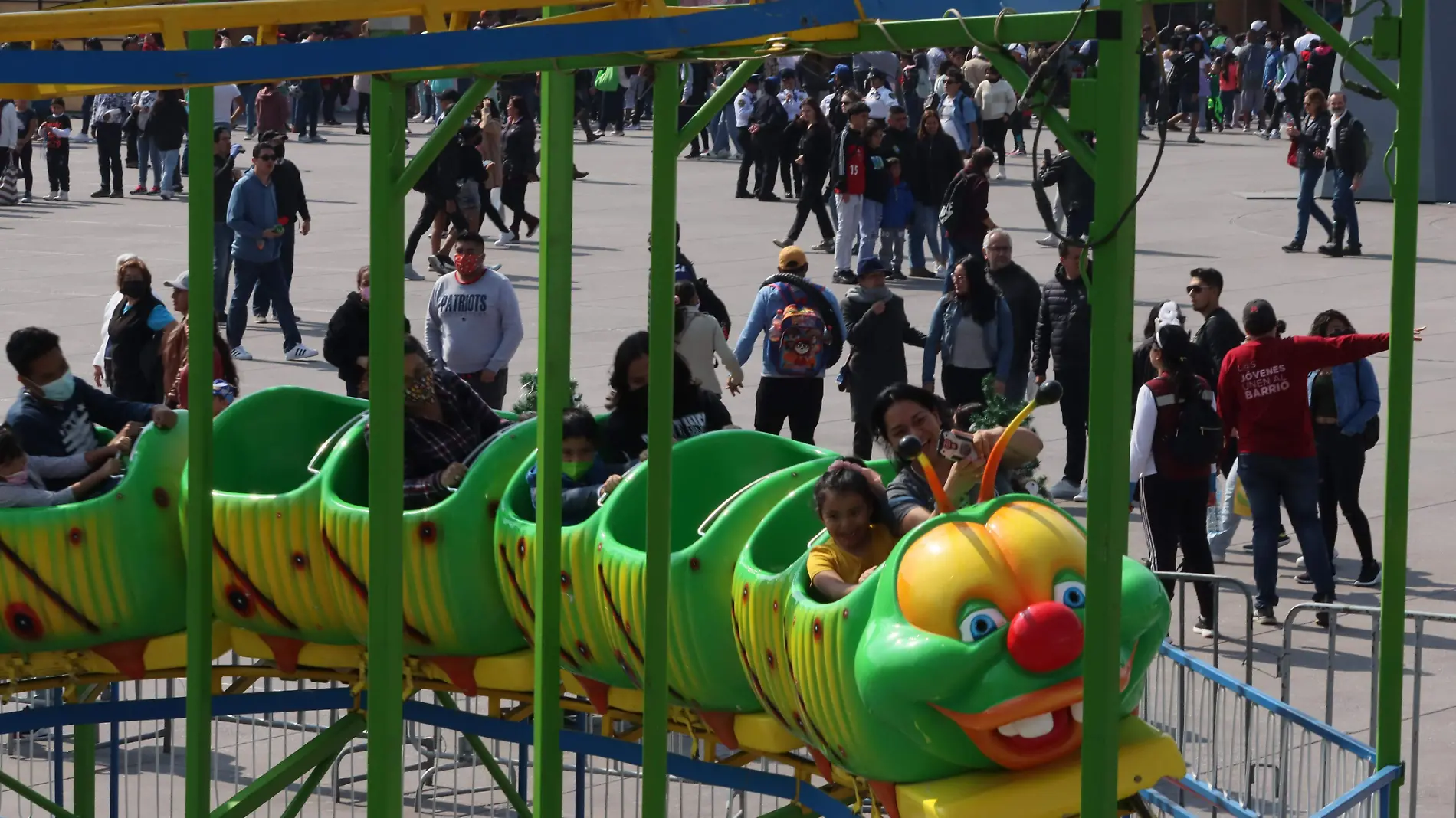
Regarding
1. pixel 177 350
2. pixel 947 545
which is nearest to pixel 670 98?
pixel 947 545

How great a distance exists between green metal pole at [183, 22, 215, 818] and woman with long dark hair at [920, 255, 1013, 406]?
6.66 meters

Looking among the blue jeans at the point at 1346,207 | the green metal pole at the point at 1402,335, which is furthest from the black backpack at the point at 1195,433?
the blue jeans at the point at 1346,207

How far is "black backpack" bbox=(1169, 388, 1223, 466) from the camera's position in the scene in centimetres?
995

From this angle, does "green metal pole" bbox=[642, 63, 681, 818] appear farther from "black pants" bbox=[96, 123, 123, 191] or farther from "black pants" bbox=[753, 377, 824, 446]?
"black pants" bbox=[96, 123, 123, 191]

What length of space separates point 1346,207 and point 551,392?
57.5ft

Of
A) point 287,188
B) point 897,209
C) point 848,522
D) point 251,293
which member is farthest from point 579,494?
point 897,209

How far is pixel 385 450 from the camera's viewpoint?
5582mm

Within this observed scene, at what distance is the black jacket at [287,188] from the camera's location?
16.7 m

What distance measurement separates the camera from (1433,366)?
1642 centimetres

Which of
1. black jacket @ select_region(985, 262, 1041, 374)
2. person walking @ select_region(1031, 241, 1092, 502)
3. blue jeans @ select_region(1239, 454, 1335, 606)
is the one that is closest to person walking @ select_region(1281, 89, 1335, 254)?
black jacket @ select_region(985, 262, 1041, 374)

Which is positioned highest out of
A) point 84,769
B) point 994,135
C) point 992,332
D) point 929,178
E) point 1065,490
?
point 994,135

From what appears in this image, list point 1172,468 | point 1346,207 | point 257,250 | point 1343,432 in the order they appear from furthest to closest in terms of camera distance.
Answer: point 1346,207, point 257,250, point 1343,432, point 1172,468

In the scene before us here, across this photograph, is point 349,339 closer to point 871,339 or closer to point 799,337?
point 799,337

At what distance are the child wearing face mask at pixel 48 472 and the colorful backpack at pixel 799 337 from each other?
4.76 metres
